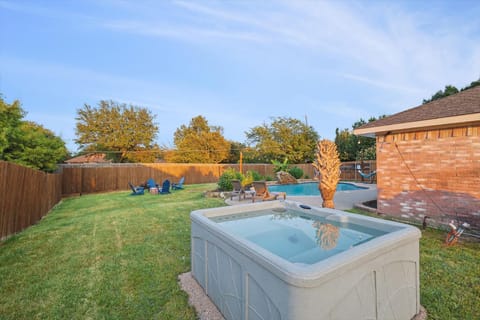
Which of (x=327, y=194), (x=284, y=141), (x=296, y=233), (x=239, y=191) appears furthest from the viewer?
(x=284, y=141)

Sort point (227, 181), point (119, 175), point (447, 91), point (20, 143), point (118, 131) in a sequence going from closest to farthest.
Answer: point (20, 143) < point (227, 181) < point (119, 175) < point (447, 91) < point (118, 131)

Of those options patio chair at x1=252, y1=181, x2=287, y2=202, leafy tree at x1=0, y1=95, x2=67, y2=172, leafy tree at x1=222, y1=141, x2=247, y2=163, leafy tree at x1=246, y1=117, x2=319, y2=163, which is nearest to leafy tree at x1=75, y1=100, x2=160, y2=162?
leafy tree at x1=222, y1=141, x2=247, y2=163

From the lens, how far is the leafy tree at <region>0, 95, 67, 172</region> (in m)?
8.08

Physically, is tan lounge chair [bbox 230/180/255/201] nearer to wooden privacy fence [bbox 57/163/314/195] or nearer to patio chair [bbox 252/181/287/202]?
Answer: patio chair [bbox 252/181/287/202]

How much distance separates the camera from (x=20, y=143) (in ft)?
28.8

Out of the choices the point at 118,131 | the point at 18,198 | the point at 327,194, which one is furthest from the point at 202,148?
the point at 327,194

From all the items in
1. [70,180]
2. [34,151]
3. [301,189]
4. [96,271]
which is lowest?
[96,271]

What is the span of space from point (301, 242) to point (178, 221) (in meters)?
4.06

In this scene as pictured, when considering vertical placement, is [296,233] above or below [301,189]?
above

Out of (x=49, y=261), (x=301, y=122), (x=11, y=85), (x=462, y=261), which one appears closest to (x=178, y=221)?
(x=49, y=261)

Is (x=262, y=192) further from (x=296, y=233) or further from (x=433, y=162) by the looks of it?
(x=433, y=162)

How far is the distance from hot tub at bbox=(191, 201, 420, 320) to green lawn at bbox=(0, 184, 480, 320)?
21.9 inches

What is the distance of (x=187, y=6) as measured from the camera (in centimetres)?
1037

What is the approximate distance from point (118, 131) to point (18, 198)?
24978 millimetres
